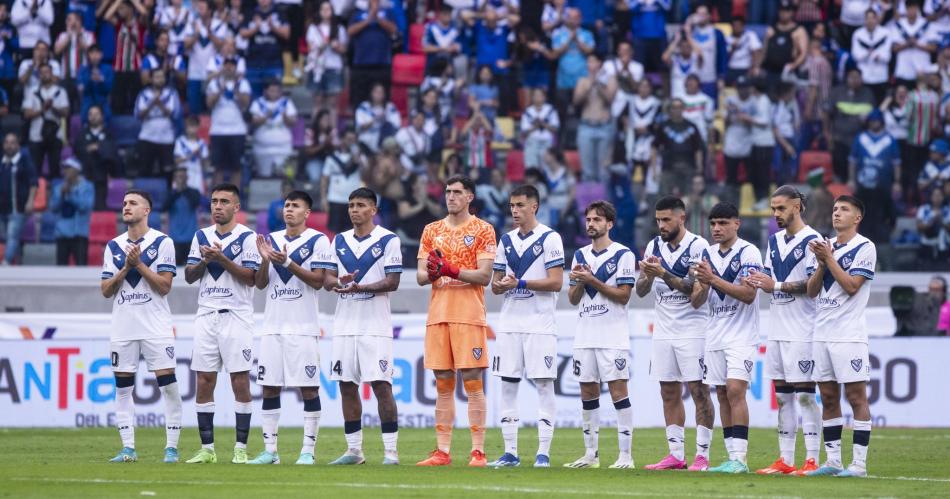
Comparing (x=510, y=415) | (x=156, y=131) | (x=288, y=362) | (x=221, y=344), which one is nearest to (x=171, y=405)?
(x=221, y=344)

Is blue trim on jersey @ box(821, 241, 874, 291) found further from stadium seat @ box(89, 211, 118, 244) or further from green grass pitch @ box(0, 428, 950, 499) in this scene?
stadium seat @ box(89, 211, 118, 244)

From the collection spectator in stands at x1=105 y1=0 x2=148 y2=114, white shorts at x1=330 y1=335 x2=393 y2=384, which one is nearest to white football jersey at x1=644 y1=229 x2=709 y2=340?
white shorts at x1=330 y1=335 x2=393 y2=384

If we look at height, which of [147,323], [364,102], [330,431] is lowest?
[330,431]

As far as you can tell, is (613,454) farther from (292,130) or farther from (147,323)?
(292,130)

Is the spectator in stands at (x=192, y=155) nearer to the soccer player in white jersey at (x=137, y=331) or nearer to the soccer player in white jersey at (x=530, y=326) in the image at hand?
the soccer player in white jersey at (x=137, y=331)

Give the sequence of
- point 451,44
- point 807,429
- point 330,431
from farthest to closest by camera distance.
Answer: point 451,44 < point 330,431 < point 807,429

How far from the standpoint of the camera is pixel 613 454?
1688 cm

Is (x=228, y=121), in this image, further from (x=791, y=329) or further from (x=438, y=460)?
(x=791, y=329)

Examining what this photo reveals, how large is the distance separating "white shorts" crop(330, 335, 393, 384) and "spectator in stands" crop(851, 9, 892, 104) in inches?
648

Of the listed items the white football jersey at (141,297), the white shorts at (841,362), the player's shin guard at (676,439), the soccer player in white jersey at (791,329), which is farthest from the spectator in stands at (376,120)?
the white shorts at (841,362)

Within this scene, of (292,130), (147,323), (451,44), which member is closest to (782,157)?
(451,44)

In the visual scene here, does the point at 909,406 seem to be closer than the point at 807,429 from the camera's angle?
No

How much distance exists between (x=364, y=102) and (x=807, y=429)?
1483cm

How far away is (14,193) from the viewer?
83.8ft
